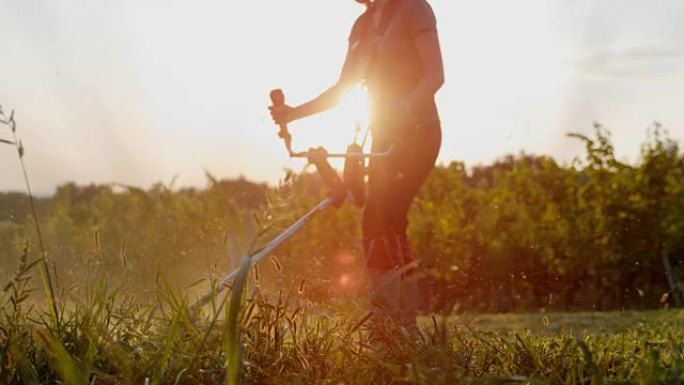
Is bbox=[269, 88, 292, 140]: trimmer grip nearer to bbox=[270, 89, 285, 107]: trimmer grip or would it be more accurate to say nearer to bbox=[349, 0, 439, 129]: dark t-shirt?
bbox=[270, 89, 285, 107]: trimmer grip

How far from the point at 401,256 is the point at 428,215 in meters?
5.57

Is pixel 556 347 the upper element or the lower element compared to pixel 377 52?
lower

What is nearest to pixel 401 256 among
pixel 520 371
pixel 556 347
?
pixel 556 347

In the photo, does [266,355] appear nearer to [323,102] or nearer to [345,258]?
[323,102]

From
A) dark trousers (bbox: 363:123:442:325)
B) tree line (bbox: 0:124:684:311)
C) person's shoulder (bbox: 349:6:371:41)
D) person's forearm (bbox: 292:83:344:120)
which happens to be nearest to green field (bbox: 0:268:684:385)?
dark trousers (bbox: 363:123:442:325)

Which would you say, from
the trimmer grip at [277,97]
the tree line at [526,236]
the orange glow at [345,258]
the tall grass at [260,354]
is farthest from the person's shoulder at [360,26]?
the orange glow at [345,258]

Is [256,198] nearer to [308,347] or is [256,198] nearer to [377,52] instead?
[377,52]

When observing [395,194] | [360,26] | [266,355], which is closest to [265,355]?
[266,355]

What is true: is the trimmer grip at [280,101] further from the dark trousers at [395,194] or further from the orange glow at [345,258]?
the orange glow at [345,258]

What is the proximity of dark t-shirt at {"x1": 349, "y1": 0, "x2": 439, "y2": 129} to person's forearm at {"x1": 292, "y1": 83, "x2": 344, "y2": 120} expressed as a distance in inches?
10.6

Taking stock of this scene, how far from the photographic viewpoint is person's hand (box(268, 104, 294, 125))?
16.6 ft

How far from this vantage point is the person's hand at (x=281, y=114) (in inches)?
199

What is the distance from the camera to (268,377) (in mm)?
2799

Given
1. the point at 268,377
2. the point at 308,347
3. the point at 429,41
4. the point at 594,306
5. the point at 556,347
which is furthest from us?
the point at 594,306
